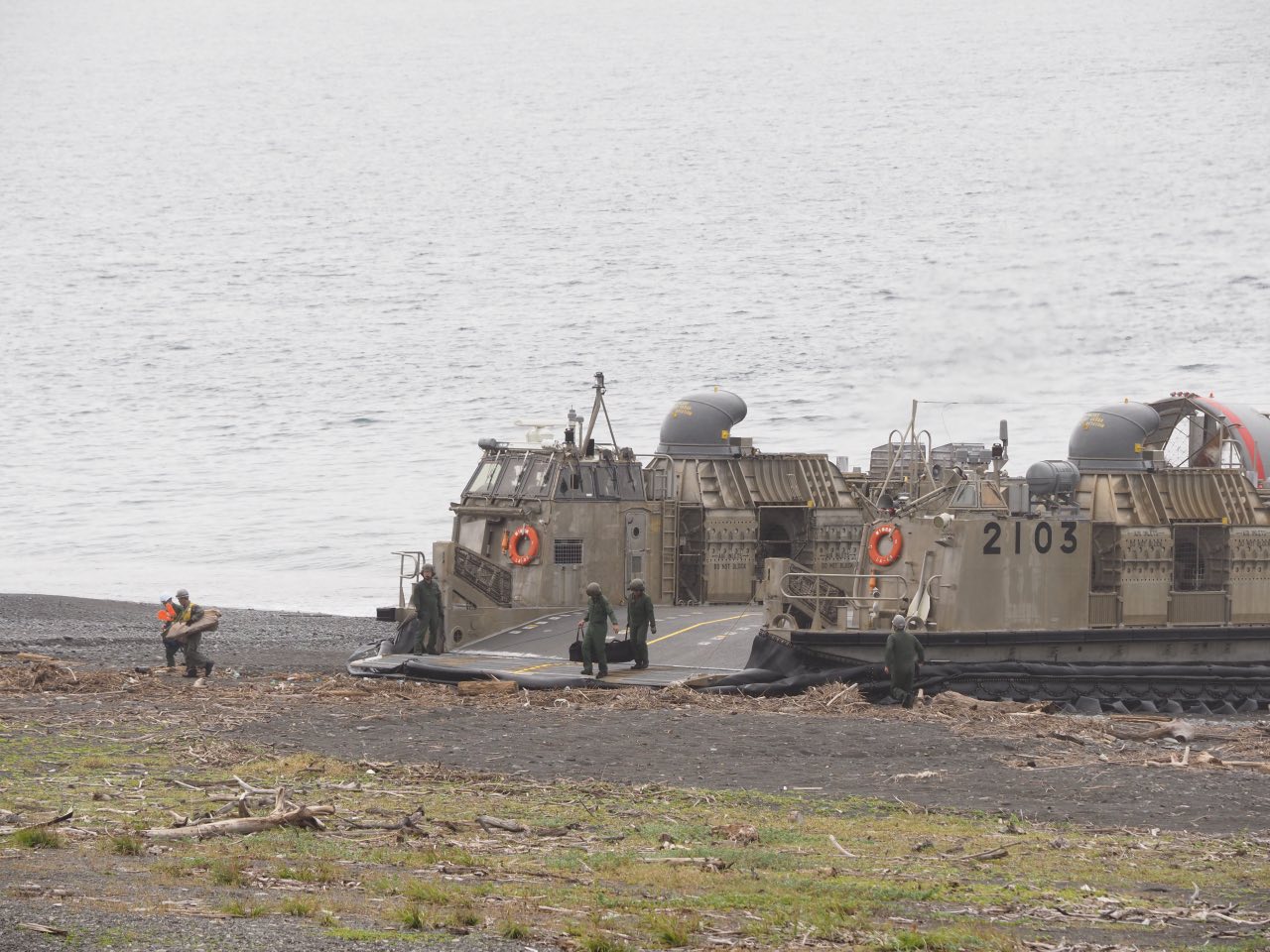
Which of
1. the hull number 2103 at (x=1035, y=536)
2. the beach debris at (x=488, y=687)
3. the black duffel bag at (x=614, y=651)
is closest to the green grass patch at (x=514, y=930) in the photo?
the beach debris at (x=488, y=687)

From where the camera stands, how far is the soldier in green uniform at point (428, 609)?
22.5 m

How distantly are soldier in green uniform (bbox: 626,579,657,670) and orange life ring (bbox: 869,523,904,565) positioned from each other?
3099mm

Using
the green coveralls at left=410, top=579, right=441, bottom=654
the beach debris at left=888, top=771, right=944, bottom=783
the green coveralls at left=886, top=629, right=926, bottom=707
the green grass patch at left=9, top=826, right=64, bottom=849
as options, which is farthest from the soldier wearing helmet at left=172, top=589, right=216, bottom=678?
the green grass patch at left=9, top=826, right=64, bottom=849

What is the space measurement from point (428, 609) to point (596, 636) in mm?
2804

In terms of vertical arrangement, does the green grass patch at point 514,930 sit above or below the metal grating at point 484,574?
below

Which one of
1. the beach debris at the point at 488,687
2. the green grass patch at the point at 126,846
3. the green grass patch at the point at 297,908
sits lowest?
the green grass patch at the point at 297,908

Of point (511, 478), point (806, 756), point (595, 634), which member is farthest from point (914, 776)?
point (511, 478)

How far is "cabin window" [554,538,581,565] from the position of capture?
80.5 ft

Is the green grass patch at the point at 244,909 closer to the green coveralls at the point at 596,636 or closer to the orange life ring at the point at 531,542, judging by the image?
the green coveralls at the point at 596,636

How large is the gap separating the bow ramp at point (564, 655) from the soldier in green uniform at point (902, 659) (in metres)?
1.91

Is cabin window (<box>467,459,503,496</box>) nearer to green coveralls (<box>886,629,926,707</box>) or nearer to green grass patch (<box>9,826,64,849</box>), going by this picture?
green coveralls (<box>886,629,926,707</box>)

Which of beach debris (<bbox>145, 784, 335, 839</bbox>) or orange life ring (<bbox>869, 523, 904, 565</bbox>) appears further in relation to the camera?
orange life ring (<bbox>869, 523, 904, 565</bbox>)

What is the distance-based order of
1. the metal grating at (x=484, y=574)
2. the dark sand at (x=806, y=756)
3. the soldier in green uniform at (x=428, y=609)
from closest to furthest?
the dark sand at (x=806, y=756)
the soldier in green uniform at (x=428, y=609)
the metal grating at (x=484, y=574)

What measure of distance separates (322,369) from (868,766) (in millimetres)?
70994
